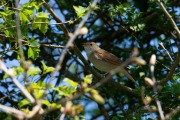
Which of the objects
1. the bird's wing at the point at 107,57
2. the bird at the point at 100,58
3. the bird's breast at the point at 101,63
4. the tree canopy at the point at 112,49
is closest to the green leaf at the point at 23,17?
the tree canopy at the point at 112,49

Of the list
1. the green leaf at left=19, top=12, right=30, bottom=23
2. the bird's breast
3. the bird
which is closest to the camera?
the green leaf at left=19, top=12, right=30, bottom=23

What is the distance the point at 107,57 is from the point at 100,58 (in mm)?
250

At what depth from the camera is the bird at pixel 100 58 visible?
7.89 meters

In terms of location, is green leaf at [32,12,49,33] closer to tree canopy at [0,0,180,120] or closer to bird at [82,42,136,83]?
tree canopy at [0,0,180,120]

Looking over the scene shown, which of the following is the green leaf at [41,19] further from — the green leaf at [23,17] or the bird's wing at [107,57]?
the bird's wing at [107,57]

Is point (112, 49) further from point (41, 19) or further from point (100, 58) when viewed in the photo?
point (41, 19)

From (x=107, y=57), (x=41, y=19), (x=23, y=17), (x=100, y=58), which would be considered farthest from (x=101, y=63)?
(x=23, y=17)

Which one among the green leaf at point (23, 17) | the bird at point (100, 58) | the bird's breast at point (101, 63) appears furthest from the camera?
the bird's breast at point (101, 63)

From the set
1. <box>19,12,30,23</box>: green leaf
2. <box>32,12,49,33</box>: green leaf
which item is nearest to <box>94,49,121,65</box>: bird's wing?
<box>32,12,49,33</box>: green leaf

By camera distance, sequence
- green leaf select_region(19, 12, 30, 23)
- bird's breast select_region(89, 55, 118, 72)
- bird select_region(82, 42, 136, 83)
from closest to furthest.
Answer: green leaf select_region(19, 12, 30, 23) < bird select_region(82, 42, 136, 83) < bird's breast select_region(89, 55, 118, 72)

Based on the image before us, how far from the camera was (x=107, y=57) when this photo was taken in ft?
26.7

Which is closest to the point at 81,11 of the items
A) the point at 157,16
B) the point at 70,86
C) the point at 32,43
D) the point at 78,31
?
the point at 32,43

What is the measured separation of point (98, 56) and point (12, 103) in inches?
77.9

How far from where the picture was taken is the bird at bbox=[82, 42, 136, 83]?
7891 mm
